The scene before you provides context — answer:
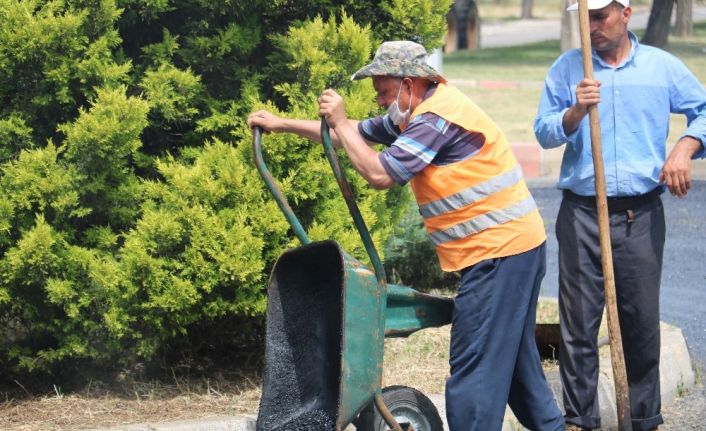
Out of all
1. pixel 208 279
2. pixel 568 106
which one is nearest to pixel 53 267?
pixel 208 279

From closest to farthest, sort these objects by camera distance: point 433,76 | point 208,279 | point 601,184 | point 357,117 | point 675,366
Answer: point 433,76 < point 601,184 < point 208,279 < point 357,117 < point 675,366

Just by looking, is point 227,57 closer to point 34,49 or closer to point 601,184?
point 34,49

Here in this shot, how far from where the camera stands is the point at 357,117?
206 inches

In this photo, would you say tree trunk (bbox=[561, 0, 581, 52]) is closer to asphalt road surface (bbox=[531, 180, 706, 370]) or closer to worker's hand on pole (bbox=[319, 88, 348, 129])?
asphalt road surface (bbox=[531, 180, 706, 370])

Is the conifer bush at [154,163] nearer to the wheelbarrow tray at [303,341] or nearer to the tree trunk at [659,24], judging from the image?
the wheelbarrow tray at [303,341]

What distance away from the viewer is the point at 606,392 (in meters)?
5.45

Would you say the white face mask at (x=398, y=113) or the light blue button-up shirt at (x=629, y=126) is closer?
the white face mask at (x=398, y=113)

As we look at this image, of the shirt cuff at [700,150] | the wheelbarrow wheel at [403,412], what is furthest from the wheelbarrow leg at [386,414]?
the shirt cuff at [700,150]

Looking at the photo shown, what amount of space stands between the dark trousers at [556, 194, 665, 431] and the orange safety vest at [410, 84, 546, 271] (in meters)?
0.66

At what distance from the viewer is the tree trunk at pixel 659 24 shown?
24672mm

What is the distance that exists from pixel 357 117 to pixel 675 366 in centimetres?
200

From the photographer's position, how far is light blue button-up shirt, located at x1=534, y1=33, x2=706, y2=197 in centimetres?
480

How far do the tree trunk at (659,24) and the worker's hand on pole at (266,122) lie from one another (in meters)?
21.4

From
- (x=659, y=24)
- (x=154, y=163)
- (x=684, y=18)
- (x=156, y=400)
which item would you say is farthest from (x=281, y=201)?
(x=684, y=18)
